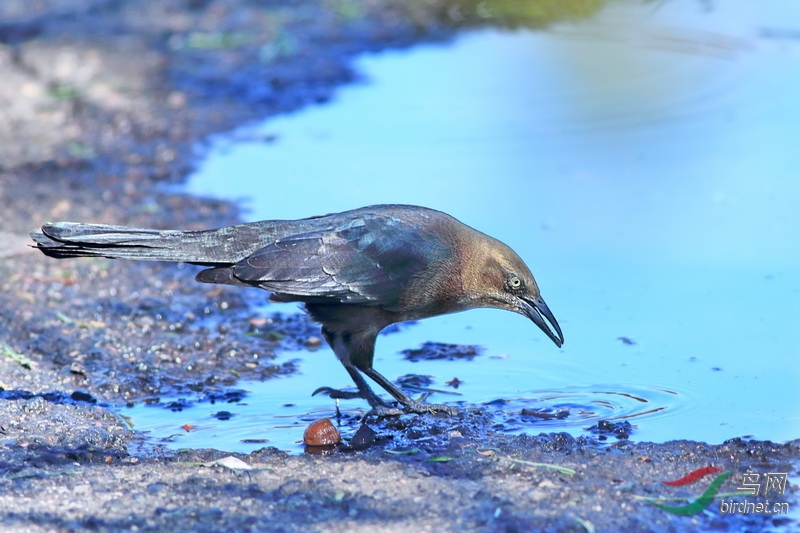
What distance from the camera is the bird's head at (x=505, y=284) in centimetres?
588

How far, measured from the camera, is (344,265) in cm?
580

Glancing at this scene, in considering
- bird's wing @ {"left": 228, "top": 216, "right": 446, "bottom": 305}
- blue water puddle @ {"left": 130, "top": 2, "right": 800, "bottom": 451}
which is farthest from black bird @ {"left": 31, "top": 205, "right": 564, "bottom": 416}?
blue water puddle @ {"left": 130, "top": 2, "right": 800, "bottom": 451}

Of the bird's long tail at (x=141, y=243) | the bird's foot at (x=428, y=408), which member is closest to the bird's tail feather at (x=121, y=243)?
the bird's long tail at (x=141, y=243)

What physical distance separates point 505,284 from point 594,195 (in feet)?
8.97

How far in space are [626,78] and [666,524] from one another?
24.6ft

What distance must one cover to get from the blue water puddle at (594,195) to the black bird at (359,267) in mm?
394

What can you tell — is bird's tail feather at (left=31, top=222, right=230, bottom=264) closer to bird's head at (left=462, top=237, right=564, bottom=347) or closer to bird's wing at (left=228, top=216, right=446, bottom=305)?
bird's wing at (left=228, top=216, right=446, bottom=305)

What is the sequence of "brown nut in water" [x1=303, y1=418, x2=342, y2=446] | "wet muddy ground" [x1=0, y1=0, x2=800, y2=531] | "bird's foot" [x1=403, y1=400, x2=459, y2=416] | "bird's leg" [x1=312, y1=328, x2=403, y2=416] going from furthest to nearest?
"bird's leg" [x1=312, y1=328, x2=403, y2=416], "bird's foot" [x1=403, y1=400, x2=459, y2=416], "brown nut in water" [x1=303, y1=418, x2=342, y2=446], "wet muddy ground" [x1=0, y1=0, x2=800, y2=531]

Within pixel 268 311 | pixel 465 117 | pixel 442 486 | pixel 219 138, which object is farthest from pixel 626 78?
pixel 442 486

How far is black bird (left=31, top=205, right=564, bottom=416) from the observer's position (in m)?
5.73

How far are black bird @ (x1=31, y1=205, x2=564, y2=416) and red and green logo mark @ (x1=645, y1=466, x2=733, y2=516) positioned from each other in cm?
121

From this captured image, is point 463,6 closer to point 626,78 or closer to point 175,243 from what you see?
point 626,78

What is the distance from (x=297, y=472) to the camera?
4844mm

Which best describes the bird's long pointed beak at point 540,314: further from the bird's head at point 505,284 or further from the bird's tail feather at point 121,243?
the bird's tail feather at point 121,243
